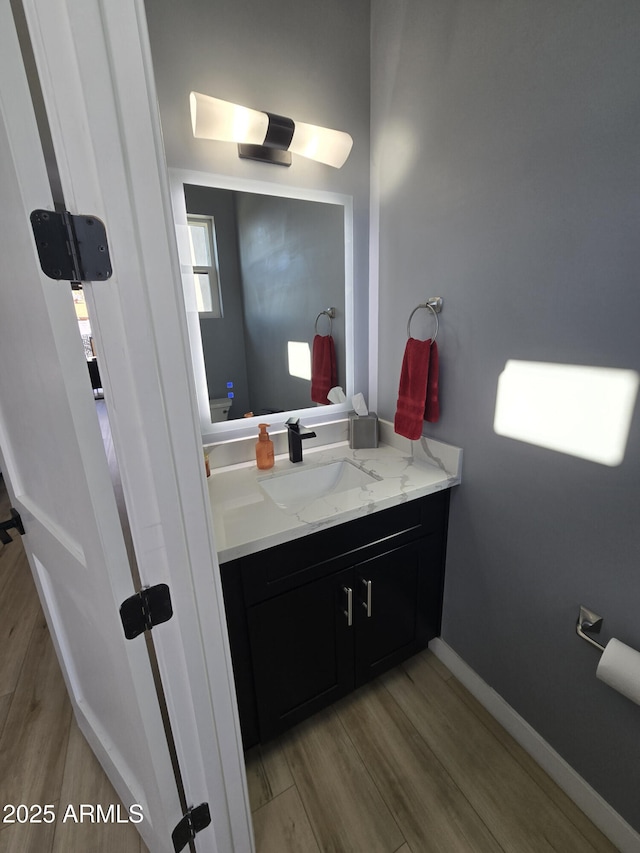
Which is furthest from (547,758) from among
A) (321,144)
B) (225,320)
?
(321,144)

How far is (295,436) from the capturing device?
1.46 metres

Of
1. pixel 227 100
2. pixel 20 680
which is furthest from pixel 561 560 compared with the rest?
pixel 20 680

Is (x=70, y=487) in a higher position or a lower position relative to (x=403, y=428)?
higher

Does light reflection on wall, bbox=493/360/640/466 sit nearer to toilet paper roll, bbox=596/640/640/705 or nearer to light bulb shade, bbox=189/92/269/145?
toilet paper roll, bbox=596/640/640/705

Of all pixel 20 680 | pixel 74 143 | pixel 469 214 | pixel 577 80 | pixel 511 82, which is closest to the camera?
pixel 74 143

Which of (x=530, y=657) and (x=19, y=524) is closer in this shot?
(x=19, y=524)

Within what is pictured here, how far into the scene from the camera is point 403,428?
1.42m

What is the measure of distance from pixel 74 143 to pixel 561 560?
141 cm

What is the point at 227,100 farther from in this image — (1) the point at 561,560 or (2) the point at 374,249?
(1) the point at 561,560

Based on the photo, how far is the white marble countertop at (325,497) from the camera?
1023mm

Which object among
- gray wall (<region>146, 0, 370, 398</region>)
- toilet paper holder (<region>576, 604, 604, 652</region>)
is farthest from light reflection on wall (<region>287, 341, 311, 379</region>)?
toilet paper holder (<region>576, 604, 604, 652</region>)

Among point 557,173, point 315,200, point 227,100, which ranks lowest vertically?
point 557,173

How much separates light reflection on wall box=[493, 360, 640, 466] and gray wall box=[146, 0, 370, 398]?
1.00 m

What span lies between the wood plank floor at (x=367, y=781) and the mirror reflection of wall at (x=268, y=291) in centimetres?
126
